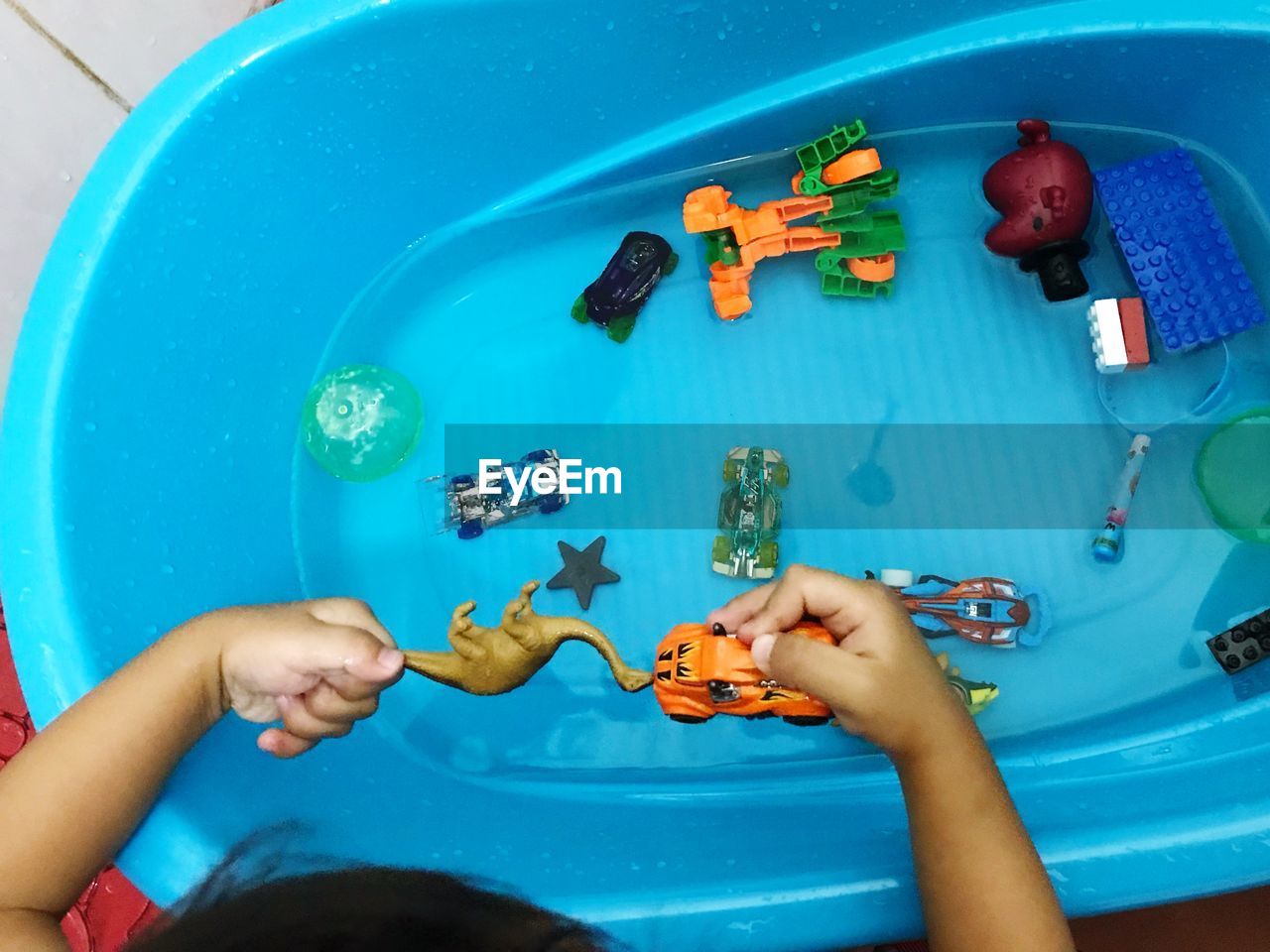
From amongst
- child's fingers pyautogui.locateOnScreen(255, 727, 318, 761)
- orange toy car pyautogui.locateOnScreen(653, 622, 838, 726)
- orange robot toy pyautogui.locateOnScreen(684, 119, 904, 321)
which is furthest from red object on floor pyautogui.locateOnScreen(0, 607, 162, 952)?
orange robot toy pyautogui.locateOnScreen(684, 119, 904, 321)

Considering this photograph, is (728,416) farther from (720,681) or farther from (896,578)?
(720,681)

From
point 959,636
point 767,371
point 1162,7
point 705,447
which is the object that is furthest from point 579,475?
point 1162,7

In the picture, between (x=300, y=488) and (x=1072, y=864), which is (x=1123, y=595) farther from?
(x=300, y=488)

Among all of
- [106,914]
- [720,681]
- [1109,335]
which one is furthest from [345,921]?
[1109,335]

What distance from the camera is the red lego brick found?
0.98 metres

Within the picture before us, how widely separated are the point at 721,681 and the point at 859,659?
106mm

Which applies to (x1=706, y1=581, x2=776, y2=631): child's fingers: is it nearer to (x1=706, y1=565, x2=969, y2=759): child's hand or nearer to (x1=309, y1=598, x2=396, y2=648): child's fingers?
(x1=706, y1=565, x2=969, y2=759): child's hand

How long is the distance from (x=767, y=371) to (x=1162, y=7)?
0.54 meters

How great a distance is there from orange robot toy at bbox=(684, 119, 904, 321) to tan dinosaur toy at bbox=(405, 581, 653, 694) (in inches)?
19.5

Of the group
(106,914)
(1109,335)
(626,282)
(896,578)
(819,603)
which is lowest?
(106,914)

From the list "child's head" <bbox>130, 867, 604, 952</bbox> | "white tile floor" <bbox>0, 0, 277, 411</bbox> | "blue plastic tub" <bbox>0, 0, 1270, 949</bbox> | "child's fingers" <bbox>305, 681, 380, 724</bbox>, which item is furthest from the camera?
"white tile floor" <bbox>0, 0, 277, 411</bbox>

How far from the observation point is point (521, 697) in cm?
97

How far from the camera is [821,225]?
1.00 metres

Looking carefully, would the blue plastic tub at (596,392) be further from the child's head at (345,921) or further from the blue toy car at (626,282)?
the child's head at (345,921)
